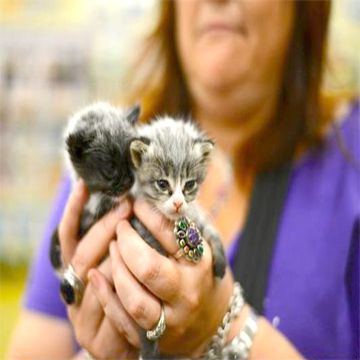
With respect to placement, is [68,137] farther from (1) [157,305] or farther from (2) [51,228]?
(2) [51,228]

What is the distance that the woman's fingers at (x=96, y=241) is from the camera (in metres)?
0.84

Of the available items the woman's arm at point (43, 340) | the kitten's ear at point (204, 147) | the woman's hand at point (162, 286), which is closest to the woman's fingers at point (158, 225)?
the woman's hand at point (162, 286)

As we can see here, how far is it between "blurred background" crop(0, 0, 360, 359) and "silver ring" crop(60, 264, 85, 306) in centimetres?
125

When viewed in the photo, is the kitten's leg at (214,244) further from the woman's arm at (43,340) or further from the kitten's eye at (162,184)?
the woman's arm at (43,340)

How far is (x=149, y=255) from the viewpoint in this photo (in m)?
0.79

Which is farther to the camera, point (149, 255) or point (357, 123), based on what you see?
point (357, 123)

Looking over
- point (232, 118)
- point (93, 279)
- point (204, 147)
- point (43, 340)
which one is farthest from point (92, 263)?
point (232, 118)

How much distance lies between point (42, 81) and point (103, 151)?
5.07 ft

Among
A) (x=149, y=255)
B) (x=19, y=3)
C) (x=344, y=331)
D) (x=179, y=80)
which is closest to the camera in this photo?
(x=149, y=255)

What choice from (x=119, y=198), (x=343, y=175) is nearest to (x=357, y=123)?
(x=343, y=175)

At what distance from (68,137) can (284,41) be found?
0.66 metres

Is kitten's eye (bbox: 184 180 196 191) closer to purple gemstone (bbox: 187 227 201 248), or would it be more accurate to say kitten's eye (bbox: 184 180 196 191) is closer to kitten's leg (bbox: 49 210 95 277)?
purple gemstone (bbox: 187 227 201 248)

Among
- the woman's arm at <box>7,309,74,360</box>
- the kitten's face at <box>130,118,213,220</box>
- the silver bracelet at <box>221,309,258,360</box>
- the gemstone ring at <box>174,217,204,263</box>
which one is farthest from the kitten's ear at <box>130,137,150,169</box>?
the woman's arm at <box>7,309,74,360</box>

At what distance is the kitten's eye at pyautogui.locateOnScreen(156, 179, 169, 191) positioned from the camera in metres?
0.79
